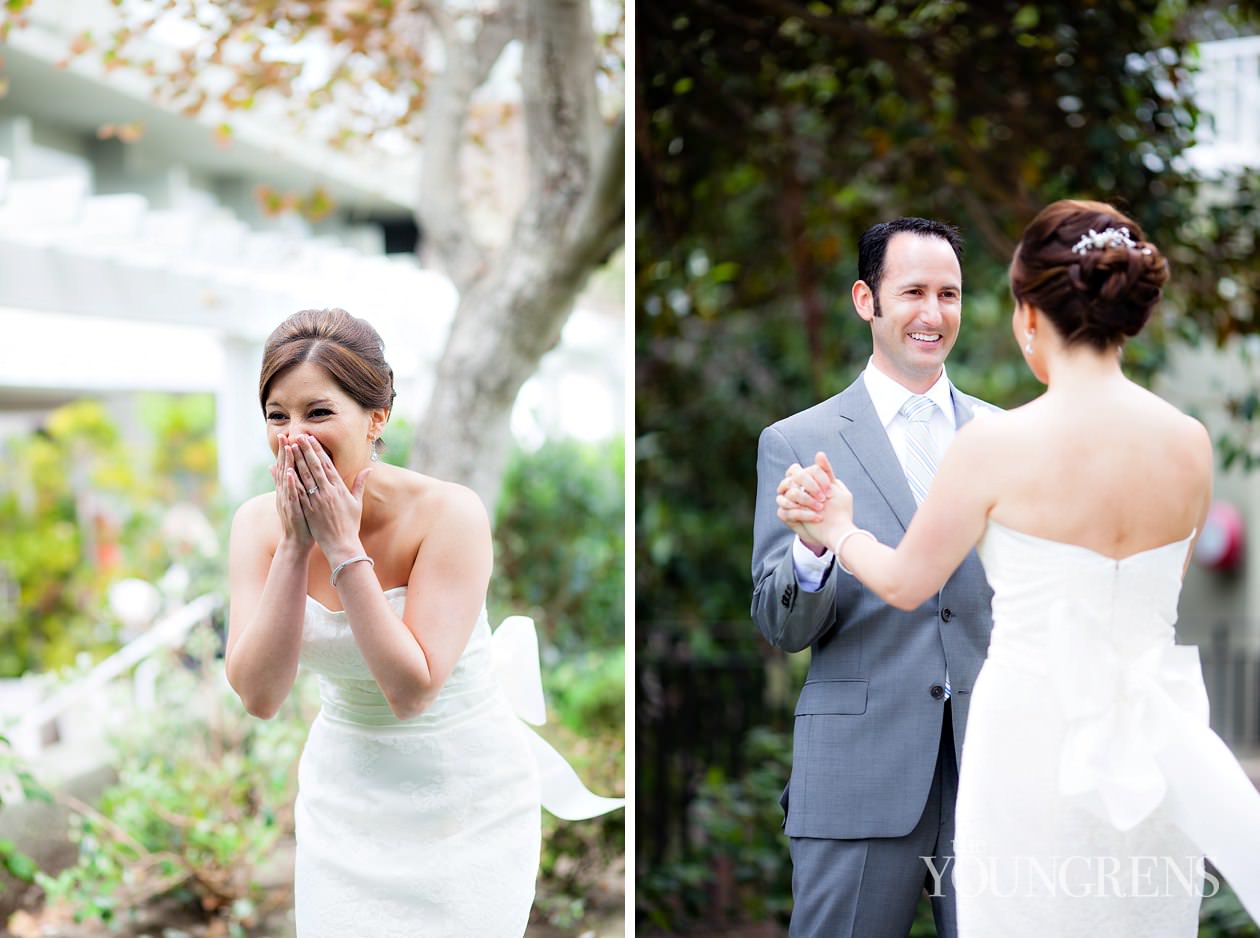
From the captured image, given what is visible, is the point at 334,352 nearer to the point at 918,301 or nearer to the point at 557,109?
the point at 918,301

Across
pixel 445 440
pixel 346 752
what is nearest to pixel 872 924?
pixel 346 752

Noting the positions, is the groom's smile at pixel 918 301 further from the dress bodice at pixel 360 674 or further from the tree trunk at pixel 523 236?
the tree trunk at pixel 523 236

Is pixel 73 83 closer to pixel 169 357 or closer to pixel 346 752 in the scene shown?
pixel 169 357

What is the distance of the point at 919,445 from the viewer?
2.40m

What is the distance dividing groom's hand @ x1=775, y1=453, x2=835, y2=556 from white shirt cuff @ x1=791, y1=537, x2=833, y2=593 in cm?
8

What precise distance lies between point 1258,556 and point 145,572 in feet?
30.7

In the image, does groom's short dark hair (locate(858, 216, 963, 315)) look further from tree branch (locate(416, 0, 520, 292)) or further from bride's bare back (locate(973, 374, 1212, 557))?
tree branch (locate(416, 0, 520, 292))

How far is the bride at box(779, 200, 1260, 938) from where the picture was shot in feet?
6.64

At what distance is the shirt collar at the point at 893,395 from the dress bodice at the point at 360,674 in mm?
918

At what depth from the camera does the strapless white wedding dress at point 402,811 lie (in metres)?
2.45

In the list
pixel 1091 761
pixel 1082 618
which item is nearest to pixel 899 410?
pixel 1082 618

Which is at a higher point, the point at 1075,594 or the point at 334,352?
the point at 334,352

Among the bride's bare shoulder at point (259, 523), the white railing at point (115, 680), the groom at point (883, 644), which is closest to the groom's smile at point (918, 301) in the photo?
the groom at point (883, 644)

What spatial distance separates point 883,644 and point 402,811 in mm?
1020
